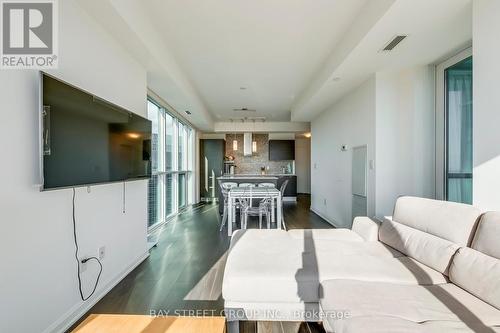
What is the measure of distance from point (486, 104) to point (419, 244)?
1.21 metres

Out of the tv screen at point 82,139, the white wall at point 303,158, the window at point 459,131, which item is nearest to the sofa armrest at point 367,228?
the window at point 459,131

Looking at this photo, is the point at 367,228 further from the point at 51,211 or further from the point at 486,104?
the point at 51,211

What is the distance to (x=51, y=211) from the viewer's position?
5.99 feet

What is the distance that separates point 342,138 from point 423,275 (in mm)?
3399

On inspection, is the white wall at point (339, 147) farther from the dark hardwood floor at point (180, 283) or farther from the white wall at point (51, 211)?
the white wall at point (51, 211)

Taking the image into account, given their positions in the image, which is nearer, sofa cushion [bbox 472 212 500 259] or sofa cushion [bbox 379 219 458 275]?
sofa cushion [bbox 472 212 500 259]

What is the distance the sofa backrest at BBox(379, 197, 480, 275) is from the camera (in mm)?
1759

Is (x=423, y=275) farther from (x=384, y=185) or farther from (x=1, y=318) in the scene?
(x=1, y=318)

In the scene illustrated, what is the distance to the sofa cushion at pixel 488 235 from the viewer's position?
4.90 feet

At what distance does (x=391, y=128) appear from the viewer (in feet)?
11.5

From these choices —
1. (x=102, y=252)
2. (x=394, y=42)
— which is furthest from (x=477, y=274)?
(x=102, y=252)

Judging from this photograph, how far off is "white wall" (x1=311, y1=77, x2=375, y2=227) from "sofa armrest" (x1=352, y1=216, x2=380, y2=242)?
2.78 ft

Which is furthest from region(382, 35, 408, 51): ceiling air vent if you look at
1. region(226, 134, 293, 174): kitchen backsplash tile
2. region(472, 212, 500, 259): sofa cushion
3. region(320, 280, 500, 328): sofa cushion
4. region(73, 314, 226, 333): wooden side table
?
region(226, 134, 293, 174): kitchen backsplash tile

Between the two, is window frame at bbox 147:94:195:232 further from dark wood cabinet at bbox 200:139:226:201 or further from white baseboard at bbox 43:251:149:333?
white baseboard at bbox 43:251:149:333
